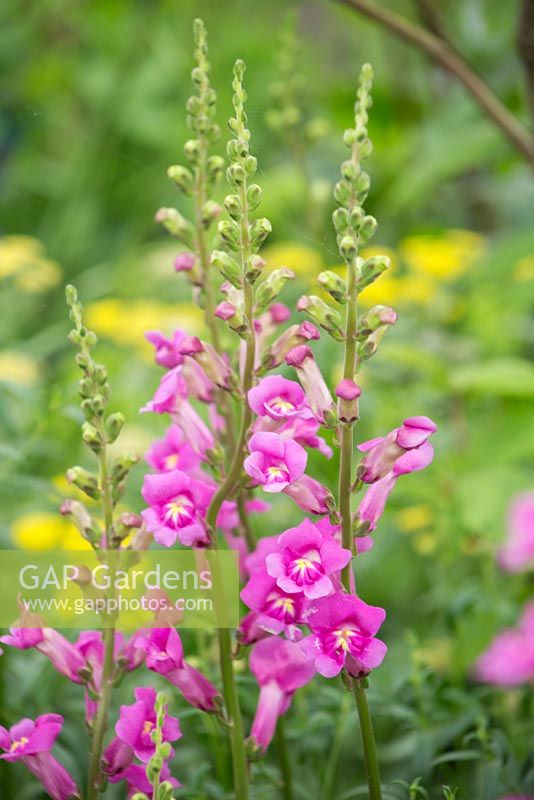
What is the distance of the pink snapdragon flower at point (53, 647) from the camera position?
737 millimetres

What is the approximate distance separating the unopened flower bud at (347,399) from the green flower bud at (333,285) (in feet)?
0.18

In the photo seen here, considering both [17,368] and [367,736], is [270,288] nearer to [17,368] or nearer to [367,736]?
[367,736]

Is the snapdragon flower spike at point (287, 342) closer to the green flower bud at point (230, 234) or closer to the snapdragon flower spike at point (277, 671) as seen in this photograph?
the green flower bud at point (230, 234)

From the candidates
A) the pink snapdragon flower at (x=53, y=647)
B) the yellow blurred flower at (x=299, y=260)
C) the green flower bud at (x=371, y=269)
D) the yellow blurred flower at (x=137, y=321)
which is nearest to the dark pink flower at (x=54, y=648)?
the pink snapdragon flower at (x=53, y=647)

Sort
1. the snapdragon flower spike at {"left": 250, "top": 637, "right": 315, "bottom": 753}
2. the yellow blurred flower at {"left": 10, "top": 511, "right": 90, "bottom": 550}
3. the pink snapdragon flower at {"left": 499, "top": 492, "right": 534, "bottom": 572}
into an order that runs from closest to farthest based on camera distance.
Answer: the snapdragon flower spike at {"left": 250, "top": 637, "right": 315, "bottom": 753} → the pink snapdragon flower at {"left": 499, "top": 492, "right": 534, "bottom": 572} → the yellow blurred flower at {"left": 10, "top": 511, "right": 90, "bottom": 550}

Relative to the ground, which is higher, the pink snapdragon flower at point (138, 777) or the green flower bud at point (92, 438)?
the green flower bud at point (92, 438)

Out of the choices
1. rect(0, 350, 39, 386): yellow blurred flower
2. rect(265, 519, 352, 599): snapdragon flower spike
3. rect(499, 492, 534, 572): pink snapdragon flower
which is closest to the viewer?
rect(265, 519, 352, 599): snapdragon flower spike

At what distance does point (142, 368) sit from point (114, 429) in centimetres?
137

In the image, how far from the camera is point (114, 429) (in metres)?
0.74

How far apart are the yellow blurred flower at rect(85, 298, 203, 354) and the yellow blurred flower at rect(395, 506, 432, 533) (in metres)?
0.49

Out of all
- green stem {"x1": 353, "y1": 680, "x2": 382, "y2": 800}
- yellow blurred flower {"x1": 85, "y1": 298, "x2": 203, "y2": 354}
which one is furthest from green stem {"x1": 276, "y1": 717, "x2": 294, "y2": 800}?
yellow blurred flower {"x1": 85, "y1": 298, "x2": 203, "y2": 354}

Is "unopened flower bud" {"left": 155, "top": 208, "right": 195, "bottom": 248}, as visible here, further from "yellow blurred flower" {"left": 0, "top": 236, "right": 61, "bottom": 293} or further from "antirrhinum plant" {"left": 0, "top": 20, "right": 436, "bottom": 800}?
"yellow blurred flower" {"left": 0, "top": 236, "right": 61, "bottom": 293}

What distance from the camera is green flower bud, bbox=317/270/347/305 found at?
2.21 ft

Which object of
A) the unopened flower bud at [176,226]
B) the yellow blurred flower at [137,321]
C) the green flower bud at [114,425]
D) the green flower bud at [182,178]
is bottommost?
the green flower bud at [114,425]
